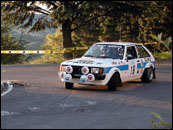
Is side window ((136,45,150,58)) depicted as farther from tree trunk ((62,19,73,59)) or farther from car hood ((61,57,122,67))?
tree trunk ((62,19,73,59))

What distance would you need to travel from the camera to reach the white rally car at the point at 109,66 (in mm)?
11586

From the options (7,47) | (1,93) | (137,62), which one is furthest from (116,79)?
(7,47)

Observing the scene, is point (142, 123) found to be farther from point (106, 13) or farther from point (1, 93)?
point (106, 13)

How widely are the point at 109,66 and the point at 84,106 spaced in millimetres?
2741

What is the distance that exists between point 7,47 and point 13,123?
44834 mm

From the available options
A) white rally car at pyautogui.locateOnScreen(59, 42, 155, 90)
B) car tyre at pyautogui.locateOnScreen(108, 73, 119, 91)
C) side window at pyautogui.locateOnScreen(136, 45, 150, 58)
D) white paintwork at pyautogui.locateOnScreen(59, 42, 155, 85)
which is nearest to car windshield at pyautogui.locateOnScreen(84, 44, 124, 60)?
white rally car at pyautogui.locateOnScreen(59, 42, 155, 90)

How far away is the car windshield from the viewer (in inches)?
510

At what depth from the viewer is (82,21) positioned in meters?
33.8

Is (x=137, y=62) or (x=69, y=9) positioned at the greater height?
(x=69, y=9)

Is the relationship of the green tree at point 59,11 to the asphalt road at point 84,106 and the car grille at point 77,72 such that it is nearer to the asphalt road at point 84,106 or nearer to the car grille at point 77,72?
the asphalt road at point 84,106

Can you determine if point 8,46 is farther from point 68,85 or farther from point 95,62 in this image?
point 95,62

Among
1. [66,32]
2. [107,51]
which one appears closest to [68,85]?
[107,51]

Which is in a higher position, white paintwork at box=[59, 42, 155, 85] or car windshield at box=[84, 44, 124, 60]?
car windshield at box=[84, 44, 124, 60]

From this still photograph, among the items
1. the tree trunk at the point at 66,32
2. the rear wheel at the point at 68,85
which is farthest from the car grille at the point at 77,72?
the tree trunk at the point at 66,32
